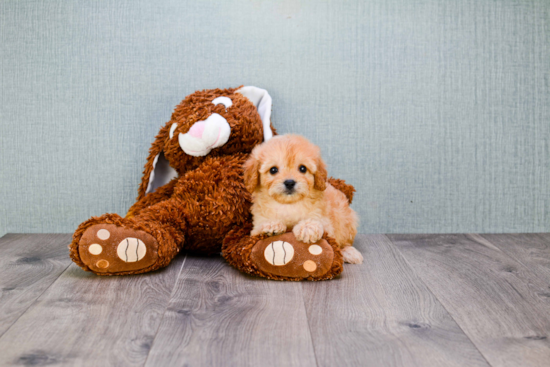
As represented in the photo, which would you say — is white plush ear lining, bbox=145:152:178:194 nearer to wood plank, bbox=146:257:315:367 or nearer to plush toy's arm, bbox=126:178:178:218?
plush toy's arm, bbox=126:178:178:218

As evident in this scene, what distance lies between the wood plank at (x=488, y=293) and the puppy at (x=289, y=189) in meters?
0.34

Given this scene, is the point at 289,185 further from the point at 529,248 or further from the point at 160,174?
the point at 529,248

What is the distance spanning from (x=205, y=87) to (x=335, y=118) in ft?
1.54

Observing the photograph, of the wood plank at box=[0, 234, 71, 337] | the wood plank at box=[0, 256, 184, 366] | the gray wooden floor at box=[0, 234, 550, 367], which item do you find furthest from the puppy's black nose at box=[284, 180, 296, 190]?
the wood plank at box=[0, 234, 71, 337]

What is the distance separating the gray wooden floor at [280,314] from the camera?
90 cm

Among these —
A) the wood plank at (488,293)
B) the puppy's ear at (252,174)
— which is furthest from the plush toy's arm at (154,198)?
the wood plank at (488,293)

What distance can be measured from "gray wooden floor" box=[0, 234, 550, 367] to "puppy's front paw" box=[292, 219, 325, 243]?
0.38ft

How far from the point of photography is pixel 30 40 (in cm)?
173

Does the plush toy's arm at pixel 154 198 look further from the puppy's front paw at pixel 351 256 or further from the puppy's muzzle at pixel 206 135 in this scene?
the puppy's front paw at pixel 351 256

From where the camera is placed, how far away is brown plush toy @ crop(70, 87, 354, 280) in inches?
50.4

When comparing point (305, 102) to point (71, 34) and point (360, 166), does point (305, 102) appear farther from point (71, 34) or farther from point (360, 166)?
point (71, 34)


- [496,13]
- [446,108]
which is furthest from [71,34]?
[496,13]

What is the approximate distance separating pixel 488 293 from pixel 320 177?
496 millimetres

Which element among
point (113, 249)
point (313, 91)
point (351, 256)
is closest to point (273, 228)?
point (351, 256)
